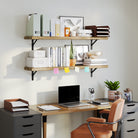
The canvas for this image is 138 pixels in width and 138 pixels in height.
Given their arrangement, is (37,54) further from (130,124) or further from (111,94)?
(130,124)

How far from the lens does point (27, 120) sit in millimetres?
3549

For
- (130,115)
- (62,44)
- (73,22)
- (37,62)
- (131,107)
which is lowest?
(130,115)

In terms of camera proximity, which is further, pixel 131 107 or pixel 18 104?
pixel 131 107

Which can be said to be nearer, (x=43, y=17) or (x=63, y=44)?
(x=43, y=17)

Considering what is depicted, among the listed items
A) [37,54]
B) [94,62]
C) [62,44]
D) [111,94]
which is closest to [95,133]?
[111,94]

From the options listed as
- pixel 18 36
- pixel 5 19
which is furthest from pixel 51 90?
pixel 5 19

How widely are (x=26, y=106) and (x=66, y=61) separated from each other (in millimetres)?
819

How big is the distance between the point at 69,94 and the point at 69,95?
1cm

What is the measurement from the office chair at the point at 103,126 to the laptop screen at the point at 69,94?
557 mm

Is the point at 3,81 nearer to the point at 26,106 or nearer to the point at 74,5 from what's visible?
the point at 26,106

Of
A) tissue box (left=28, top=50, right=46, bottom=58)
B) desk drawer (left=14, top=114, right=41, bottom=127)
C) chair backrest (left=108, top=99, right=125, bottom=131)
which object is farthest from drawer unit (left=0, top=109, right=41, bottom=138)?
chair backrest (left=108, top=99, right=125, bottom=131)

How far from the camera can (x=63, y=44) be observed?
173 inches

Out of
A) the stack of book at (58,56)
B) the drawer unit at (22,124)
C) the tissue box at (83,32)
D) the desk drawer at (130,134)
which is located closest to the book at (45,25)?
the stack of book at (58,56)

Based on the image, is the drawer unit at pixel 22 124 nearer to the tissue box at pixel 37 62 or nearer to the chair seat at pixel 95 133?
the chair seat at pixel 95 133
